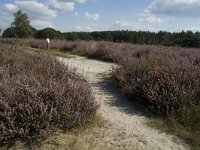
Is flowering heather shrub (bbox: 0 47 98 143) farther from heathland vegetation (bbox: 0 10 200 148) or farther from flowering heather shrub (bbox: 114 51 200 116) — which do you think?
flowering heather shrub (bbox: 114 51 200 116)

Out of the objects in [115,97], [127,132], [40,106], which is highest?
[40,106]

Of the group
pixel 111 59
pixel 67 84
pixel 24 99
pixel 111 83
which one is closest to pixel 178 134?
pixel 67 84

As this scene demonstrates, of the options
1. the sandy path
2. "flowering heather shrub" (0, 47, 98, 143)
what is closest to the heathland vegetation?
"flowering heather shrub" (0, 47, 98, 143)

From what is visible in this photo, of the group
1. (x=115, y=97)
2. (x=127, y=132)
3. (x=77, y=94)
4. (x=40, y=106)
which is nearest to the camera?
(x=40, y=106)

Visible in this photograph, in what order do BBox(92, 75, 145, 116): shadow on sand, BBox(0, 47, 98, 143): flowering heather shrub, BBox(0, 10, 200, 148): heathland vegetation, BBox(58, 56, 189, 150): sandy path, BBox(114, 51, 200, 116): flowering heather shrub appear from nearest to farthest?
BBox(0, 47, 98, 143): flowering heather shrub, BBox(0, 10, 200, 148): heathland vegetation, BBox(58, 56, 189, 150): sandy path, BBox(114, 51, 200, 116): flowering heather shrub, BBox(92, 75, 145, 116): shadow on sand

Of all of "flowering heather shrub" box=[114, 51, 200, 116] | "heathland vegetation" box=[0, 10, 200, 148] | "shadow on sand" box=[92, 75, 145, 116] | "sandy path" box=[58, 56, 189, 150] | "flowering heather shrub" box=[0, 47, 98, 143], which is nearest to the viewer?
"flowering heather shrub" box=[0, 47, 98, 143]

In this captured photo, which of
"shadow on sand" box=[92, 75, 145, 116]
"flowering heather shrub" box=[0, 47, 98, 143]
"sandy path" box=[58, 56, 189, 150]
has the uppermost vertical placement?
"flowering heather shrub" box=[0, 47, 98, 143]

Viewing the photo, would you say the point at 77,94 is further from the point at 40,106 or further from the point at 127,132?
the point at 127,132

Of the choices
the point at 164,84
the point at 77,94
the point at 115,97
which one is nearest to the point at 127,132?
the point at 77,94

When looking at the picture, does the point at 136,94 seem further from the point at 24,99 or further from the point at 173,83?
the point at 24,99

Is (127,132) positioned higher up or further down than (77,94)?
further down

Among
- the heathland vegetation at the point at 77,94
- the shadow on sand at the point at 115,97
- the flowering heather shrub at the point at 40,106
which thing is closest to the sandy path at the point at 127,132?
the shadow on sand at the point at 115,97

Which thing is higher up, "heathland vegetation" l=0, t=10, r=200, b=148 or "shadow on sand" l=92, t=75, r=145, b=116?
"heathland vegetation" l=0, t=10, r=200, b=148

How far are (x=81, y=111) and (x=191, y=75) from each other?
307 cm
